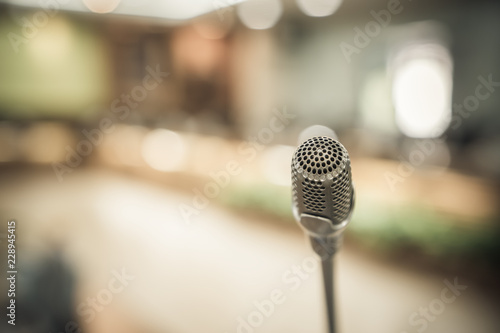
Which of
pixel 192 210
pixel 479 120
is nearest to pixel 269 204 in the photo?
pixel 192 210

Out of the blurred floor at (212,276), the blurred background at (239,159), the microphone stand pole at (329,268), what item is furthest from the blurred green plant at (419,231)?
the microphone stand pole at (329,268)

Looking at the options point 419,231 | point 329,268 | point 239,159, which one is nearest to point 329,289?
point 329,268

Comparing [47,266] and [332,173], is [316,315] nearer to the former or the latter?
[47,266]

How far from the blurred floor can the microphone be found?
769 millimetres

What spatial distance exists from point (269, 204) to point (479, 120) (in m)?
3.98

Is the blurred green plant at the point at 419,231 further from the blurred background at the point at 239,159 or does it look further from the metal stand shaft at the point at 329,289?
the metal stand shaft at the point at 329,289

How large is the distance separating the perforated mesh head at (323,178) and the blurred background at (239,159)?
0.23m

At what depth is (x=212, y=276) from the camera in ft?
10.3

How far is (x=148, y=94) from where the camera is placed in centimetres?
1041

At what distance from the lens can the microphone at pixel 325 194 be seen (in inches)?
21.9

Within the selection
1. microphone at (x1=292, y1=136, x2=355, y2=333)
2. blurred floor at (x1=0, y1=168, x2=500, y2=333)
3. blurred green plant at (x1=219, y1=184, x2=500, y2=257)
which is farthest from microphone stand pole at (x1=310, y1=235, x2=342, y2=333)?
blurred green plant at (x1=219, y1=184, x2=500, y2=257)

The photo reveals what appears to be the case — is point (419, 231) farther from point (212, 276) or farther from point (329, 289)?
point (329, 289)

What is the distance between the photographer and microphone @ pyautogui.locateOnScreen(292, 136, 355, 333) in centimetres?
56

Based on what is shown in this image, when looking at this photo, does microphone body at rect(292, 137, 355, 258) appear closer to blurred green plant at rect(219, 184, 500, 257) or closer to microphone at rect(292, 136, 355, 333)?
microphone at rect(292, 136, 355, 333)
